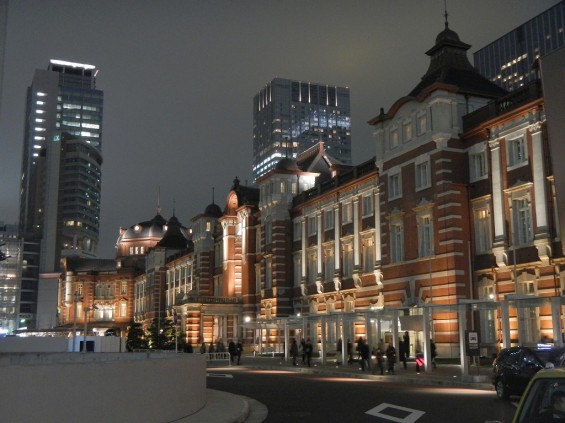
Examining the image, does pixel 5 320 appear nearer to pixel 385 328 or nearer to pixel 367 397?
pixel 385 328

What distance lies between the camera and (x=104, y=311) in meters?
126

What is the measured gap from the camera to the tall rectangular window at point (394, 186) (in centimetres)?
4462

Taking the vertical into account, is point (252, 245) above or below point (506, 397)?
above

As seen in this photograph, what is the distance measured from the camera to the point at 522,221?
35.9m

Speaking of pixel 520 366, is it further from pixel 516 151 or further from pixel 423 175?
pixel 423 175

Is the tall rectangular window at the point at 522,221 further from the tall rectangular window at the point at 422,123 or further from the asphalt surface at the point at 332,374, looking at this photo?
the tall rectangular window at the point at 422,123

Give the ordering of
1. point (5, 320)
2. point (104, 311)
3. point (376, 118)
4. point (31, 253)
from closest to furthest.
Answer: point (376, 118) → point (104, 311) → point (5, 320) → point (31, 253)

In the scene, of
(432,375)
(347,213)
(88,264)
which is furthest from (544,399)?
(88,264)

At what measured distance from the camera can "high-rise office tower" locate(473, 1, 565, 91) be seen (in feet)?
569

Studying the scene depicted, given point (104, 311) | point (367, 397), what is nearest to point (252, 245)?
point (367, 397)

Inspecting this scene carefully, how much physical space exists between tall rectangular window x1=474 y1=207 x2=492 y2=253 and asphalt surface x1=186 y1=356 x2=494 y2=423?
641 centimetres

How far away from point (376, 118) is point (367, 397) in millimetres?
27167

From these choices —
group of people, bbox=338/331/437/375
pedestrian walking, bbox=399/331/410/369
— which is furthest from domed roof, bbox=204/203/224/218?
pedestrian walking, bbox=399/331/410/369

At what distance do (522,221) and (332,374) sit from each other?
12.2m
